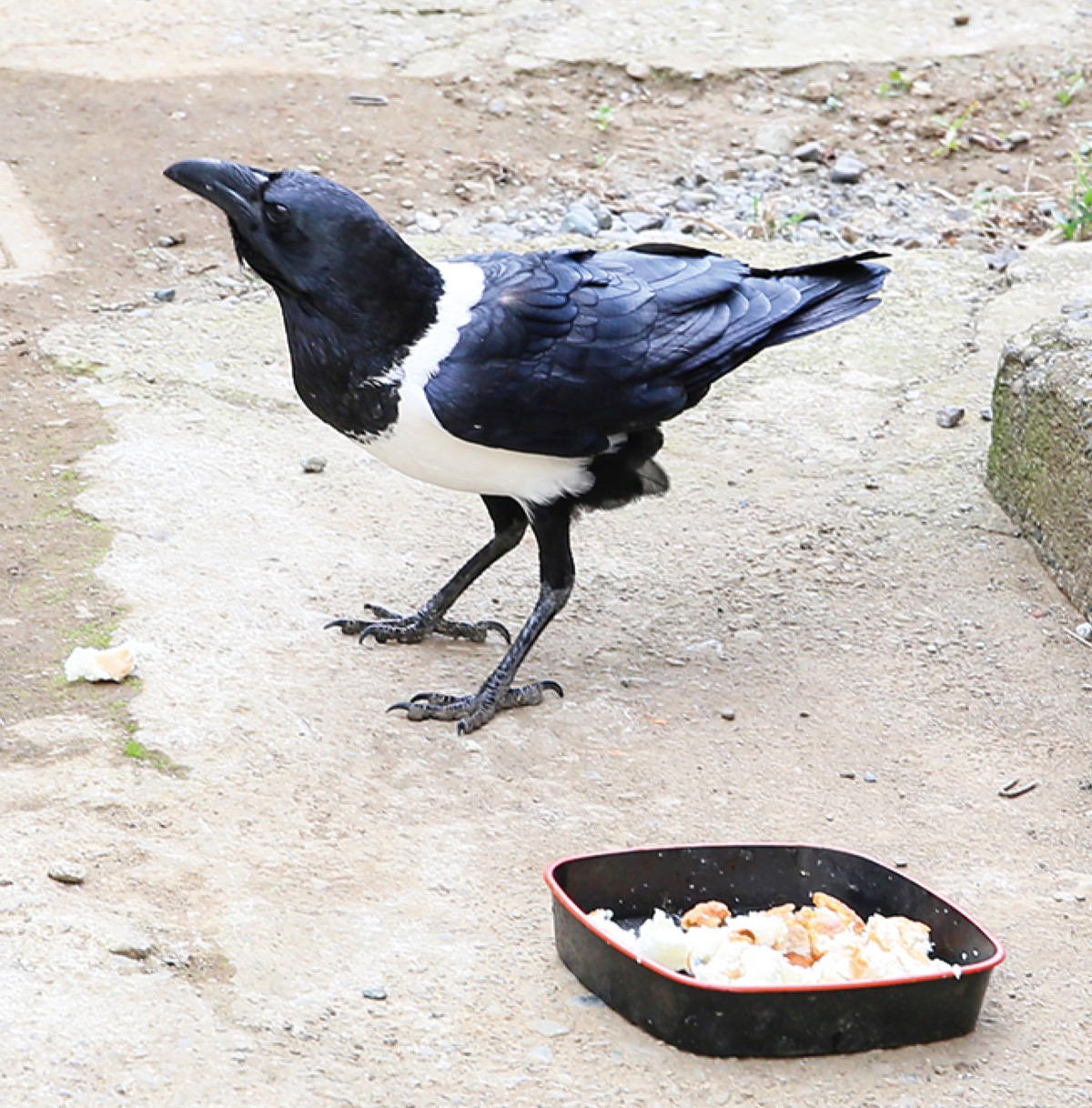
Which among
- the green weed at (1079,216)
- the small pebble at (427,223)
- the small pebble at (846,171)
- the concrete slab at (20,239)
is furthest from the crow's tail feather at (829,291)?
the small pebble at (846,171)

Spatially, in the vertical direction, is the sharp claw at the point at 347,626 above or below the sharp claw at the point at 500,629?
above

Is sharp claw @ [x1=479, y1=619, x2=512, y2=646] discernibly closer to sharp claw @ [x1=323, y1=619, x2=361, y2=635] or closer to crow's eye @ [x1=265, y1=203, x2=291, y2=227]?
sharp claw @ [x1=323, y1=619, x2=361, y2=635]

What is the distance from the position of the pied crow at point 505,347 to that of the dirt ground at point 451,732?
0.34 m

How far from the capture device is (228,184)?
368 centimetres

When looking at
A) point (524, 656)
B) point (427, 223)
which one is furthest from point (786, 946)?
point (427, 223)

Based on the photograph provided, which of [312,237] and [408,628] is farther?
[408,628]

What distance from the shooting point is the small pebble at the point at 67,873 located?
3053mm

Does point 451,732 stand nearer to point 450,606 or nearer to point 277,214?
point 450,606

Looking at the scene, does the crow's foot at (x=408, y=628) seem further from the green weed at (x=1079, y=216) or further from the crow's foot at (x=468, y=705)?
the green weed at (x=1079, y=216)

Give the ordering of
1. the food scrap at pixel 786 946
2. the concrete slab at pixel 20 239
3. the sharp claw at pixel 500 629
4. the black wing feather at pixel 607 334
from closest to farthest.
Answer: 1. the food scrap at pixel 786 946
2. the black wing feather at pixel 607 334
3. the sharp claw at pixel 500 629
4. the concrete slab at pixel 20 239

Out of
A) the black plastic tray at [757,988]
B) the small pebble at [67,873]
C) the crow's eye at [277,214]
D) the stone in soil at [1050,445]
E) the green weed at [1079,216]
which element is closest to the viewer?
the black plastic tray at [757,988]

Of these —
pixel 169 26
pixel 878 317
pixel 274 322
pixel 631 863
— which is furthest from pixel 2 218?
pixel 631 863

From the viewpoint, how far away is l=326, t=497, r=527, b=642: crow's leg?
422 centimetres

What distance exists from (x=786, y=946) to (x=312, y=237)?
70.1 inches
